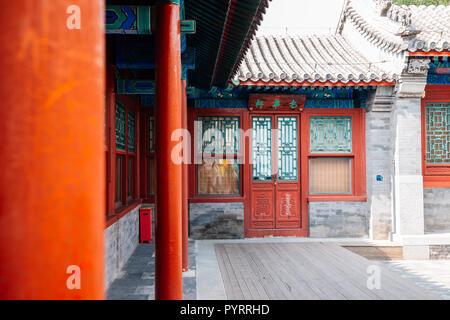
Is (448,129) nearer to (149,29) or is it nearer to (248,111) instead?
(248,111)

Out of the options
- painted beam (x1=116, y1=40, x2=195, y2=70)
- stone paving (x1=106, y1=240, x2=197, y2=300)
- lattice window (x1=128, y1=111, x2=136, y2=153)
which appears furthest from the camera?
lattice window (x1=128, y1=111, x2=136, y2=153)

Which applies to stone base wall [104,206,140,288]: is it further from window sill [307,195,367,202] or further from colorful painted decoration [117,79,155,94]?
window sill [307,195,367,202]

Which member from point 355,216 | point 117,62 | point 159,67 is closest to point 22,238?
point 159,67

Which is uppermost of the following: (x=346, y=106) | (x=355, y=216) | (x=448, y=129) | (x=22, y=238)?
(x=346, y=106)

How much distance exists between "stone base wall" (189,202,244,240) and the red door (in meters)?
0.33

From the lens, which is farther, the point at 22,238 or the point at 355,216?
the point at 355,216

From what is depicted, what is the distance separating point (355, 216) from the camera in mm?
7355

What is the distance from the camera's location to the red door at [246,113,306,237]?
292 inches

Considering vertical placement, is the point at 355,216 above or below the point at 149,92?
below

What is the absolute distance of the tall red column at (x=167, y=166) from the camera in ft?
8.57

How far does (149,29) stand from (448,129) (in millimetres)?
6509

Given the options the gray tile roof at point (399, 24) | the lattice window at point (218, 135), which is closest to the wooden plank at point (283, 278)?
the lattice window at point (218, 135)

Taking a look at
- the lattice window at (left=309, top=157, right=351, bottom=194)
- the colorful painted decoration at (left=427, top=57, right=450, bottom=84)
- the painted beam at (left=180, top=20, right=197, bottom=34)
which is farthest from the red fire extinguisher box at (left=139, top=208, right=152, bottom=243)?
the colorful painted decoration at (left=427, top=57, right=450, bottom=84)

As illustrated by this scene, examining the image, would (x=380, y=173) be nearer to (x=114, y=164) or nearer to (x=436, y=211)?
(x=436, y=211)
